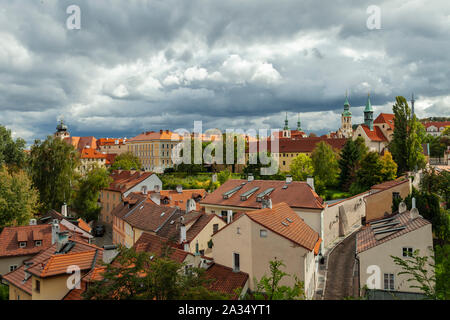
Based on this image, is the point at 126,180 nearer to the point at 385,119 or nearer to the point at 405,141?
the point at 405,141

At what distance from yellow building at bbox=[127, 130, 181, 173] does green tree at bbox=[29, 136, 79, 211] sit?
206ft

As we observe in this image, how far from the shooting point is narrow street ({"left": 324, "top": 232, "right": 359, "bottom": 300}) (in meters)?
22.6

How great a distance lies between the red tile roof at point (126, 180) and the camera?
51.6 m

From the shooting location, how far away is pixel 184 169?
80.0 metres

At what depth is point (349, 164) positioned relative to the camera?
Answer: 55406mm

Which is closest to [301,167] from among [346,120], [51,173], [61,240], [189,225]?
[189,225]

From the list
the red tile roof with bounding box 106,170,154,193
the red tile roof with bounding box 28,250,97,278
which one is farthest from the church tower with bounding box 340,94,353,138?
the red tile roof with bounding box 28,250,97,278

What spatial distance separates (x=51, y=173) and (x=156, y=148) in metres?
67.0

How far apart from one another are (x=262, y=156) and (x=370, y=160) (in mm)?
24218

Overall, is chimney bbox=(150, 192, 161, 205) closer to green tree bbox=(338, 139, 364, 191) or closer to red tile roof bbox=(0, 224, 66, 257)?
red tile roof bbox=(0, 224, 66, 257)

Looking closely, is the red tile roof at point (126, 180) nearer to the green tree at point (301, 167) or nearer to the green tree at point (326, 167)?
the green tree at point (301, 167)

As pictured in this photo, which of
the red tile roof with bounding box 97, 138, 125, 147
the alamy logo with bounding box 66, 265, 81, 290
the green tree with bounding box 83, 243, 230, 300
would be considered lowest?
the alamy logo with bounding box 66, 265, 81, 290
